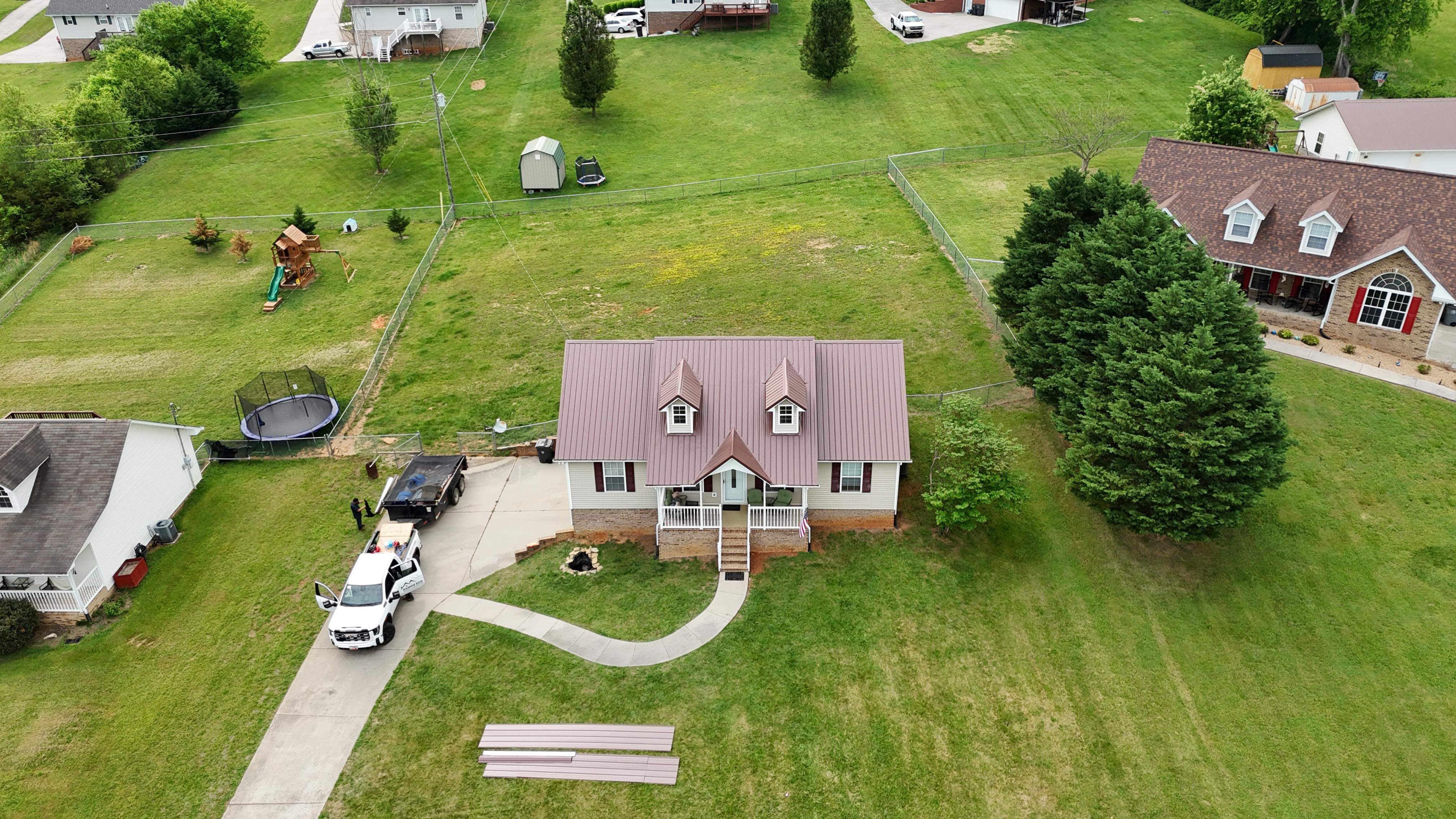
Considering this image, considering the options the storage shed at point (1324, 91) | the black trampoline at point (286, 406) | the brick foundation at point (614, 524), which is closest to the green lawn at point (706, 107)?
the storage shed at point (1324, 91)

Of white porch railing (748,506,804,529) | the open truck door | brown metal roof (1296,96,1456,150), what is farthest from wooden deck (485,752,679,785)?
brown metal roof (1296,96,1456,150)

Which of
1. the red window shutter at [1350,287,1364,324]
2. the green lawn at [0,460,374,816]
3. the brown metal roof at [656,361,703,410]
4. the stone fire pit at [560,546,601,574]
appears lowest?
the green lawn at [0,460,374,816]

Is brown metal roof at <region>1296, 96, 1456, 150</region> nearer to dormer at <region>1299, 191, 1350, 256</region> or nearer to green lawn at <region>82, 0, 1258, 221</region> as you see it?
green lawn at <region>82, 0, 1258, 221</region>

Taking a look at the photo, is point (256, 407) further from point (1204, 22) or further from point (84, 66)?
point (1204, 22)

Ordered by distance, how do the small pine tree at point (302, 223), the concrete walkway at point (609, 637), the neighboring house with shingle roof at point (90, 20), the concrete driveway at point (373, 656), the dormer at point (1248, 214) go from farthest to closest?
the neighboring house with shingle roof at point (90, 20) < the small pine tree at point (302, 223) < the dormer at point (1248, 214) < the concrete walkway at point (609, 637) < the concrete driveway at point (373, 656)

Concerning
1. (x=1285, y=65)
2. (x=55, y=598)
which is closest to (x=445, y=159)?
(x=55, y=598)

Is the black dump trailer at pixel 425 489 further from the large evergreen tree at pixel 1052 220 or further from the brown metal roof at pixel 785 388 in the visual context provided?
the large evergreen tree at pixel 1052 220

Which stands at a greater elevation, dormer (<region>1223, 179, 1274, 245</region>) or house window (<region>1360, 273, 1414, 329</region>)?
dormer (<region>1223, 179, 1274, 245</region>)
